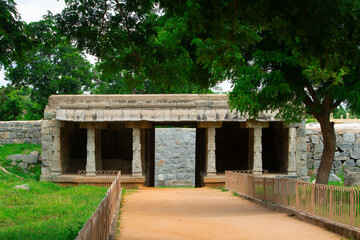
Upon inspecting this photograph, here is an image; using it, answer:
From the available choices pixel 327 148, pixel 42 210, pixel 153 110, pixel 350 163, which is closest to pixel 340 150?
pixel 350 163

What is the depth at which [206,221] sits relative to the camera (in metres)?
12.6

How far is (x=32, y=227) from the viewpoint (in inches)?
432

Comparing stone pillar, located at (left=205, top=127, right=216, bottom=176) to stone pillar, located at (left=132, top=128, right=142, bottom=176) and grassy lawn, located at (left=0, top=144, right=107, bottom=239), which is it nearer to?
stone pillar, located at (left=132, top=128, right=142, bottom=176)

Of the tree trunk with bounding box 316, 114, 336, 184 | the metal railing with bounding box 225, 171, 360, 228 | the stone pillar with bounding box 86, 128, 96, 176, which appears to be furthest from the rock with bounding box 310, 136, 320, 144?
the stone pillar with bounding box 86, 128, 96, 176

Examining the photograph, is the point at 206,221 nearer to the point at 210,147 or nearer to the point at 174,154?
the point at 210,147

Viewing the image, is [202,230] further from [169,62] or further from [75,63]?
[75,63]

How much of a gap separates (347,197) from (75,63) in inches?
1072

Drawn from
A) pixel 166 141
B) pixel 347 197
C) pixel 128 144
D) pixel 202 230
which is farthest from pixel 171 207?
pixel 166 141

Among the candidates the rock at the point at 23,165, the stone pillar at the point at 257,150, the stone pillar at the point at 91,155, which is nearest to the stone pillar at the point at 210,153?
the stone pillar at the point at 257,150

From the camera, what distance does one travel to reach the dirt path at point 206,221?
10266mm

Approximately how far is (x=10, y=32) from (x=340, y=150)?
73.0 feet

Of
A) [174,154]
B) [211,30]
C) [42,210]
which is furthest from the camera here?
[174,154]

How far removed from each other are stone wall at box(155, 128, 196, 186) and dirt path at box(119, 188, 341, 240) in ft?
57.5

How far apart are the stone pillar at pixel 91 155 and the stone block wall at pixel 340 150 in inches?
463
